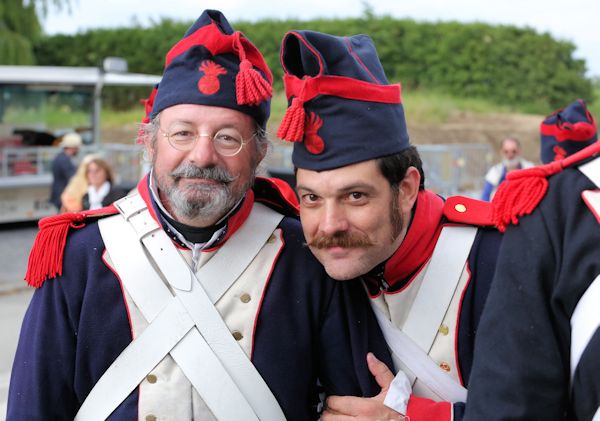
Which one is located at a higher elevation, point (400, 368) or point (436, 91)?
point (400, 368)

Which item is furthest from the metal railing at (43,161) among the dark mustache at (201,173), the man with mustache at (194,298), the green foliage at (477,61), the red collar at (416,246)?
the green foliage at (477,61)

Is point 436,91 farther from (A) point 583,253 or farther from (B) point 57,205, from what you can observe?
(A) point 583,253

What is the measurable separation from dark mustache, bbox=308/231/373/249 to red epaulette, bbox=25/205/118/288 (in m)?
0.74

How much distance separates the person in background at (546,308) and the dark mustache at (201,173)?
86cm

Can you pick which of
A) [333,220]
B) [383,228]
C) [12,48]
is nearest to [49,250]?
[333,220]

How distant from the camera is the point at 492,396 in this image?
1730mm

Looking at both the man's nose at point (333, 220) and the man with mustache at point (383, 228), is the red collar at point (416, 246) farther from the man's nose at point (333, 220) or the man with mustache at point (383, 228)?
the man's nose at point (333, 220)

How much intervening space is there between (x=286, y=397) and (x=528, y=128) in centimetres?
1928

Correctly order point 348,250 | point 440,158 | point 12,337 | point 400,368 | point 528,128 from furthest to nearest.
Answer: point 528,128
point 440,158
point 12,337
point 400,368
point 348,250

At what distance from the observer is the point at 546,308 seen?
1709mm

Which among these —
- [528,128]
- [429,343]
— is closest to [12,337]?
[429,343]

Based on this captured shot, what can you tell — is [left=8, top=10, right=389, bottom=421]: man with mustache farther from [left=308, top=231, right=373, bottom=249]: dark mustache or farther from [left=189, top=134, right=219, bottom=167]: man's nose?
[left=308, top=231, right=373, bottom=249]: dark mustache

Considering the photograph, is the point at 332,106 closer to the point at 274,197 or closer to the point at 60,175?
the point at 274,197

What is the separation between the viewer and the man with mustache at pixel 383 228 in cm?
221
